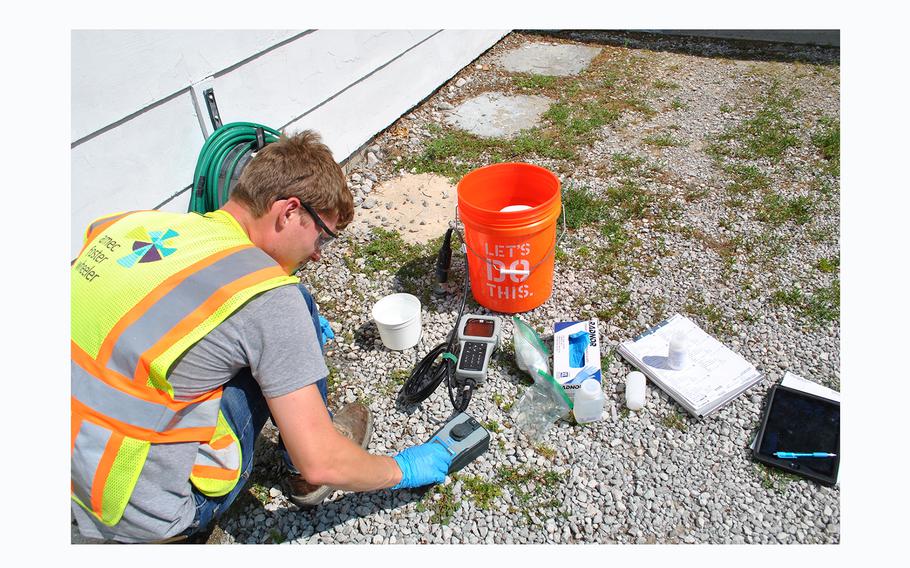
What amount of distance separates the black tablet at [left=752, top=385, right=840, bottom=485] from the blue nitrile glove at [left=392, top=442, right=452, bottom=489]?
142cm

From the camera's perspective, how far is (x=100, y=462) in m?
1.79

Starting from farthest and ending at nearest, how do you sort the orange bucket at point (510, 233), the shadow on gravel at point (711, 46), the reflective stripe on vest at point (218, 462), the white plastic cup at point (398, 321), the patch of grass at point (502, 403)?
the shadow on gravel at point (711, 46) → the white plastic cup at point (398, 321) → the orange bucket at point (510, 233) → the patch of grass at point (502, 403) → the reflective stripe on vest at point (218, 462)

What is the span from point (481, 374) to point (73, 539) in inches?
74.3

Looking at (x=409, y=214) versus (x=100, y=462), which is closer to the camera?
(x=100, y=462)

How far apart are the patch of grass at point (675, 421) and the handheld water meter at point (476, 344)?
919mm

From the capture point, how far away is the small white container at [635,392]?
2.91m

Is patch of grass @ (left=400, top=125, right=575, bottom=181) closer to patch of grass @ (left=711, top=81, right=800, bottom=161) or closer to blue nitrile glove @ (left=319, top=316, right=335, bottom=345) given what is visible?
patch of grass @ (left=711, top=81, right=800, bottom=161)

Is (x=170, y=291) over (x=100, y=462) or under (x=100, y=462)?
over

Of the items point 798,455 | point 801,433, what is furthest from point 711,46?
point 798,455

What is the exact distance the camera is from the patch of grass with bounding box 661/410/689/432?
9.38 feet

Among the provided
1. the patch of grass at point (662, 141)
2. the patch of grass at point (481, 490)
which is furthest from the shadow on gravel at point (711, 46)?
the patch of grass at point (481, 490)

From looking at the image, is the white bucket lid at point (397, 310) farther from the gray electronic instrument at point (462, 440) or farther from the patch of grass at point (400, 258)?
the gray electronic instrument at point (462, 440)

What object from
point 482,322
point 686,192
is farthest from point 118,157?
point 686,192

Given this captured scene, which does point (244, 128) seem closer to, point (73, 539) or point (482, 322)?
point (482, 322)
